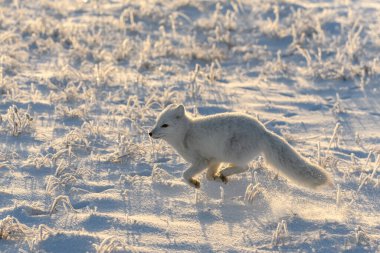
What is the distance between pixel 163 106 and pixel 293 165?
2709 millimetres

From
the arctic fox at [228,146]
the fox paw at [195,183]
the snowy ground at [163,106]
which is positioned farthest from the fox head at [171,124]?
the fox paw at [195,183]

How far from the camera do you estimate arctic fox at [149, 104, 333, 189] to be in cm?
535

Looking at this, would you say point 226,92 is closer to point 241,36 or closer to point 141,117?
point 141,117

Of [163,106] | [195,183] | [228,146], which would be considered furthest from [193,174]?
[163,106]

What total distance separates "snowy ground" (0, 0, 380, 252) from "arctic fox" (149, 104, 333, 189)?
0.21m

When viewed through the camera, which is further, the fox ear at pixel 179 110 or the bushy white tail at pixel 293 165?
the fox ear at pixel 179 110

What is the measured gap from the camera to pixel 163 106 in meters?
7.68

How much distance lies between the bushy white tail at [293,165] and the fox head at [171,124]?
2.68 ft

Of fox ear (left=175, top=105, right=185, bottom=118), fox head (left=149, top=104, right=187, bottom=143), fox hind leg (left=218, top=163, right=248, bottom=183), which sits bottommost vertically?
fox hind leg (left=218, top=163, right=248, bottom=183)

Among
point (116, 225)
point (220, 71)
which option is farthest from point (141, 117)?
point (116, 225)

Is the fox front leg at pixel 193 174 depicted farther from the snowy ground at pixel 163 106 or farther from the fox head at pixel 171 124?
A: the fox head at pixel 171 124

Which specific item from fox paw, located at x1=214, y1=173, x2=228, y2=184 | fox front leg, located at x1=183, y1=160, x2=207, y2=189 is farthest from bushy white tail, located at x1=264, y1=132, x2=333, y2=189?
fox front leg, located at x1=183, y1=160, x2=207, y2=189

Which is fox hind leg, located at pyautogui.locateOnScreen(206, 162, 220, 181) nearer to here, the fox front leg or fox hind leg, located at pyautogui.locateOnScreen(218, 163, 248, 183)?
fox hind leg, located at pyautogui.locateOnScreen(218, 163, 248, 183)

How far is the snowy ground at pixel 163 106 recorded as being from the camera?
476 centimetres
